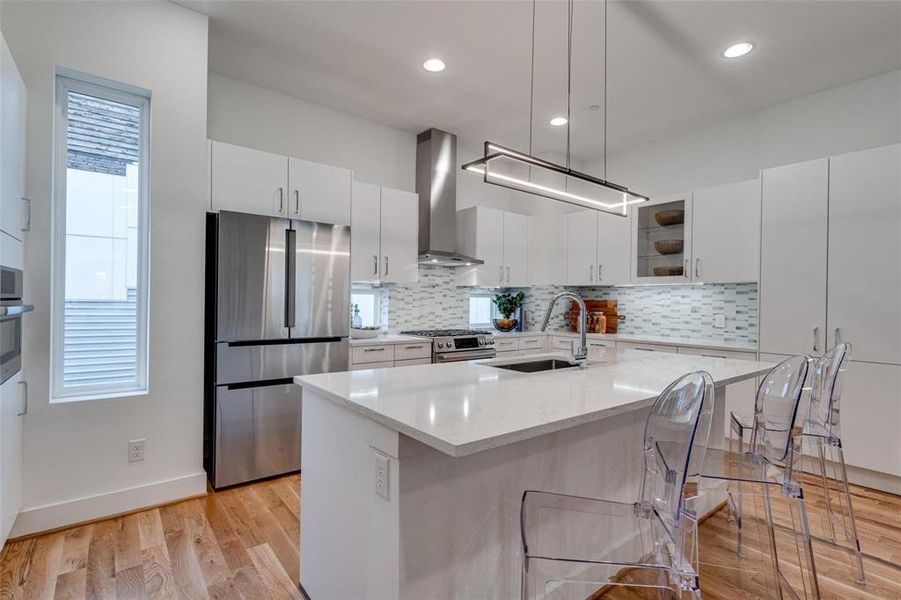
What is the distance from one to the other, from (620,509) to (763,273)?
2964 mm

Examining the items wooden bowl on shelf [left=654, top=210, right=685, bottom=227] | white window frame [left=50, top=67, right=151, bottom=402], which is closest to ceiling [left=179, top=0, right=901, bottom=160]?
white window frame [left=50, top=67, right=151, bottom=402]

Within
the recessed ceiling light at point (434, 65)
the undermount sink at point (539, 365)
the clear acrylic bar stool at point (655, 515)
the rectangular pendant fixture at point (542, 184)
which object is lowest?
the clear acrylic bar stool at point (655, 515)

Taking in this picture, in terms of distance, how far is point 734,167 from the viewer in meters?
4.18

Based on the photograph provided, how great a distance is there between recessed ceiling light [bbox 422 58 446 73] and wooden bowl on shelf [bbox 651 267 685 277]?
109 inches

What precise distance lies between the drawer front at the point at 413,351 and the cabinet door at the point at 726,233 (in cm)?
254

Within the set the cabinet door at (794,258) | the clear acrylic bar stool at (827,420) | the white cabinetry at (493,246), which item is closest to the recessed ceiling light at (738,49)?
the cabinet door at (794,258)

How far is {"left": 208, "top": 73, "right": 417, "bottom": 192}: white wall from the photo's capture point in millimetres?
3561

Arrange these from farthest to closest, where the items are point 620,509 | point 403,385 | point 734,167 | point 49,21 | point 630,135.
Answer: point 630,135 → point 734,167 → point 49,21 → point 403,385 → point 620,509

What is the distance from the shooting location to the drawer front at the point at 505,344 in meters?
4.62

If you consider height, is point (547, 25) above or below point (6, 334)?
above

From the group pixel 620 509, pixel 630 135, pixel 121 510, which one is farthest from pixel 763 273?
pixel 121 510

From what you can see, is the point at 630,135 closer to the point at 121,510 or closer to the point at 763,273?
the point at 763,273

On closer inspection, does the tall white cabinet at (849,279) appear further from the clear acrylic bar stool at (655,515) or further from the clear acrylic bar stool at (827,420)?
the clear acrylic bar stool at (655,515)

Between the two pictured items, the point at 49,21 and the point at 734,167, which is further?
the point at 734,167
